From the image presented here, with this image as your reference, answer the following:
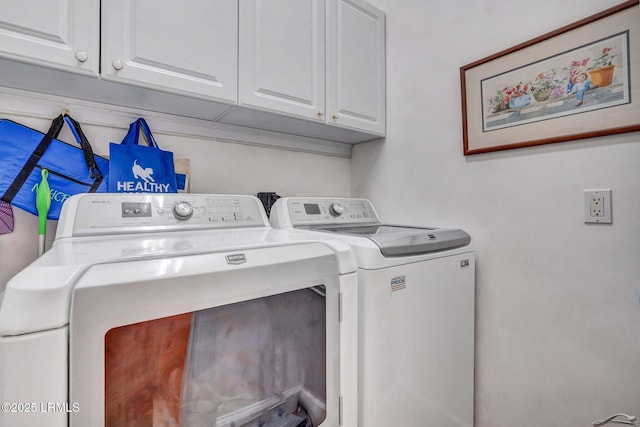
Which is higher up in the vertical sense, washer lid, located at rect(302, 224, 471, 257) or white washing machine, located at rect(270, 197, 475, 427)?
washer lid, located at rect(302, 224, 471, 257)

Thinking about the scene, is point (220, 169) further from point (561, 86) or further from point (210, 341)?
point (561, 86)

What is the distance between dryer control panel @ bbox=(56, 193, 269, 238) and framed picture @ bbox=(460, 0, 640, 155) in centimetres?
110

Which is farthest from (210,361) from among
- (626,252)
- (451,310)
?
(626,252)

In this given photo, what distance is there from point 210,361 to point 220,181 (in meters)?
1.01

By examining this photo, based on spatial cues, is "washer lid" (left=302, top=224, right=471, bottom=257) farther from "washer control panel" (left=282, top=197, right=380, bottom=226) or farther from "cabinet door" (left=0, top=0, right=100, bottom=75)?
"cabinet door" (left=0, top=0, right=100, bottom=75)

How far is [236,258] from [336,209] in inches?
35.3

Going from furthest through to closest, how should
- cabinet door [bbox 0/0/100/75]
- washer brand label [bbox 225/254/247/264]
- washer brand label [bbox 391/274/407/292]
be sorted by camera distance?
washer brand label [bbox 391/274/407/292] < cabinet door [bbox 0/0/100/75] < washer brand label [bbox 225/254/247/264]

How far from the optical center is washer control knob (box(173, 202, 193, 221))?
3.59 feet

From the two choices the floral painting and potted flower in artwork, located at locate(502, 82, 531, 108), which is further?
potted flower in artwork, located at locate(502, 82, 531, 108)

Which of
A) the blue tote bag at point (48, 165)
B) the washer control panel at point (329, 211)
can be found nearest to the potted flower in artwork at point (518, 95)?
the washer control panel at point (329, 211)

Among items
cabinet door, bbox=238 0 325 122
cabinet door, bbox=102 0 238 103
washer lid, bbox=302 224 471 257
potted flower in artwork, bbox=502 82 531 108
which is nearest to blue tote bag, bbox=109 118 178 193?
cabinet door, bbox=102 0 238 103

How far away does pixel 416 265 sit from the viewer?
1.03 metres

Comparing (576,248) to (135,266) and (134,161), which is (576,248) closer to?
(135,266)

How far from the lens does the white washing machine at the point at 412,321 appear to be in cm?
91
